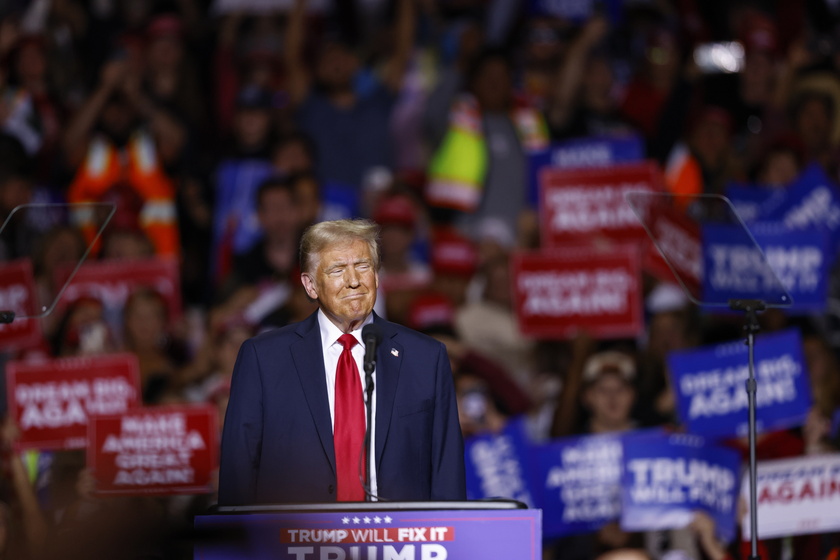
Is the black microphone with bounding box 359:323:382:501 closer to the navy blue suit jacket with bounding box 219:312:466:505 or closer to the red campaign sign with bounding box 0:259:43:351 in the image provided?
the navy blue suit jacket with bounding box 219:312:466:505

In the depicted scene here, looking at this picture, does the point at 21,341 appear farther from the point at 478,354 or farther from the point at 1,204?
the point at 478,354

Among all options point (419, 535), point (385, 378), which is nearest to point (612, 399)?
point (385, 378)

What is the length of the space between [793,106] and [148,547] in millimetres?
6919

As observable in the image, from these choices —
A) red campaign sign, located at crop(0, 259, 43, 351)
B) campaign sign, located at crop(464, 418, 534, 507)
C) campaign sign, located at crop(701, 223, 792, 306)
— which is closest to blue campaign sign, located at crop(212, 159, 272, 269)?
red campaign sign, located at crop(0, 259, 43, 351)

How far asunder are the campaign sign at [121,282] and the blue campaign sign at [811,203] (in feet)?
9.99

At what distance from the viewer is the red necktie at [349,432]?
3227 mm

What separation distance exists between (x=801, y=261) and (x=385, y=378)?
3552 mm

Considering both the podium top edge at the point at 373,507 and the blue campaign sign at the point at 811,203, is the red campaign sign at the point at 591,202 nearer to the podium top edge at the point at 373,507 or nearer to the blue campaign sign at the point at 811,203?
the blue campaign sign at the point at 811,203

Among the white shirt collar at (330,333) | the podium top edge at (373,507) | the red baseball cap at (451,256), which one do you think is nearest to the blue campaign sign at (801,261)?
the red baseball cap at (451,256)

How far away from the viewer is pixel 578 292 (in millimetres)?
6812

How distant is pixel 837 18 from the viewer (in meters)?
9.43

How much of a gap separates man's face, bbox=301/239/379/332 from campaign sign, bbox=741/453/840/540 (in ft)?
8.81

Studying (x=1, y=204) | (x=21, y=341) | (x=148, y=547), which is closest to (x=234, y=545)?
(x=148, y=547)

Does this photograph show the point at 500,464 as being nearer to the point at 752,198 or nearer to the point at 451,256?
the point at 451,256
